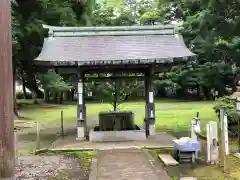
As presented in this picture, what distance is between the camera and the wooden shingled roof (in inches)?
475

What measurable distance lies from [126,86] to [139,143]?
344 centimetres

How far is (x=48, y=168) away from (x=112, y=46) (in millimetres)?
5907

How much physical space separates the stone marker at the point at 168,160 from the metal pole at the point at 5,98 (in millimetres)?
5655

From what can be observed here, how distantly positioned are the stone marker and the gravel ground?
191 cm

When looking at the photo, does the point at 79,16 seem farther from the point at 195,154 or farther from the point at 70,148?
the point at 195,154

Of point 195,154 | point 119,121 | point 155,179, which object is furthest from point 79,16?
point 155,179

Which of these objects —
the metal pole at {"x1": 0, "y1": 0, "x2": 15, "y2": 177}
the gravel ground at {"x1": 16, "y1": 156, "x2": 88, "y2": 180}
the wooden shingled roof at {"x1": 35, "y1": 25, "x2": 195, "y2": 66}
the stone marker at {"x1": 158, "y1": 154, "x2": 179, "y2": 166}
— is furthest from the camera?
the wooden shingled roof at {"x1": 35, "y1": 25, "x2": 195, "y2": 66}

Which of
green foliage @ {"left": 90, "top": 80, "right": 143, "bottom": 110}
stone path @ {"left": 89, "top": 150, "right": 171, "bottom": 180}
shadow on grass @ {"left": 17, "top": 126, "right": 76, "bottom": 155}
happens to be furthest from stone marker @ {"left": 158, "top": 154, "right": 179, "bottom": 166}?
green foliage @ {"left": 90, "top": 80, "right": 143, "bottom": 110}

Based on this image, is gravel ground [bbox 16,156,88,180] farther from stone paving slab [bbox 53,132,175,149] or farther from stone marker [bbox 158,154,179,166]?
stone marker [bbox 158,154,179,166]

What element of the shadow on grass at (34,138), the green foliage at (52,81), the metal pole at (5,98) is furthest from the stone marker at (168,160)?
the green foliage at (52,81)

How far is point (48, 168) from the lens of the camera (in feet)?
28.5

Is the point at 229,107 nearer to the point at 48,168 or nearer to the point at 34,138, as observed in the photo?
the point at 48,168

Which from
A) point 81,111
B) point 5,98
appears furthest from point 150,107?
point 5,98

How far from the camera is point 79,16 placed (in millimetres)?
22625
